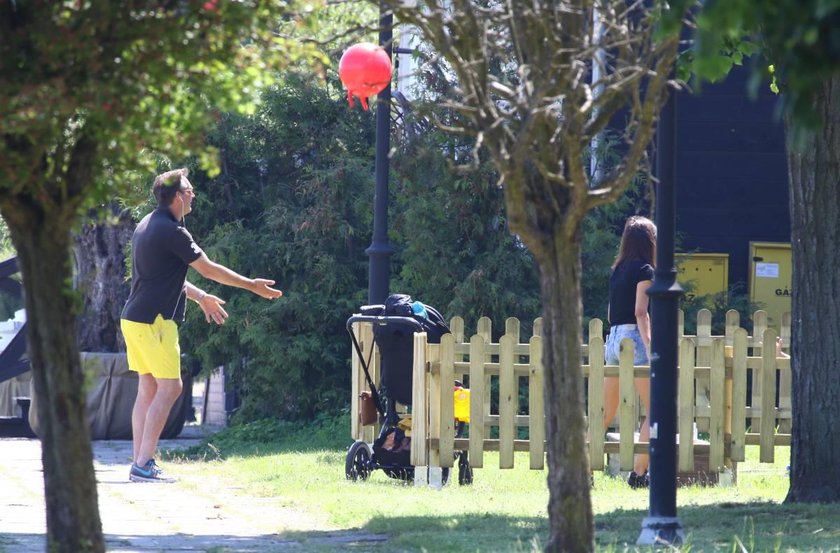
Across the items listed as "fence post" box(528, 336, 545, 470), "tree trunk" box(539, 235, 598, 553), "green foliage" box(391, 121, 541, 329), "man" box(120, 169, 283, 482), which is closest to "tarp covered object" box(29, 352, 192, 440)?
"green foliage" box(391, 121, 541, 329)

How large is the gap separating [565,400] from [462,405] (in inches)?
165

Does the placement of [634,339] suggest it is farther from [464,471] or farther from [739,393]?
[464,471]

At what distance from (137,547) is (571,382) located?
2464 millimetres

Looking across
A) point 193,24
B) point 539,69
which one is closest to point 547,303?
point 539,69

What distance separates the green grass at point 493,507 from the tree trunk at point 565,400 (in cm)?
45

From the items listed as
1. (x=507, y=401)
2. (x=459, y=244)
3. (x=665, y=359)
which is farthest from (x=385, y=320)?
(x=459, y=244)

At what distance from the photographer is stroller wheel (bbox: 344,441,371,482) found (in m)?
9.10

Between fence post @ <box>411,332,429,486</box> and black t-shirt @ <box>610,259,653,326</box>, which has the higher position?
black t-shirt @ <box>610,259,653,326</box>

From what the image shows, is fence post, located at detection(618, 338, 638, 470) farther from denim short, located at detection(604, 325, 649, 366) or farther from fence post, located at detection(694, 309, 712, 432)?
fence post, located at detection(694, 309, 712, 432)

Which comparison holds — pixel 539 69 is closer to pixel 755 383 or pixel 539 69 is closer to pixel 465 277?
pixel 755 383

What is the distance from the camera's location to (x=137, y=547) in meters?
6.19

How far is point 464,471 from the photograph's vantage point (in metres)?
9.09

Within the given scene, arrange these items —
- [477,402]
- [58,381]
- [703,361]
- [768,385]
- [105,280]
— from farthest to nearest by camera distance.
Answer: [105,280], [703,361], [768,385], [477,402], [58,381]

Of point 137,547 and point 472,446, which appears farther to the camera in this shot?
point 472,446
